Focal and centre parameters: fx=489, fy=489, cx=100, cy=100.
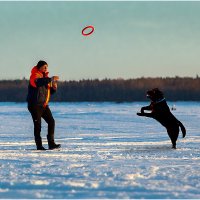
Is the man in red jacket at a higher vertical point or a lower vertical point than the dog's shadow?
higher

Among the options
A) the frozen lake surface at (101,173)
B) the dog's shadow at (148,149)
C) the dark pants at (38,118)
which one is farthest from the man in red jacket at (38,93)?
the dog's shadow at (148,149)

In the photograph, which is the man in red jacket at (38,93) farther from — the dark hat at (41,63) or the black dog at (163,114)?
the black dog at (163,114)

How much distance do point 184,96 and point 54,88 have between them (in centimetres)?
4992

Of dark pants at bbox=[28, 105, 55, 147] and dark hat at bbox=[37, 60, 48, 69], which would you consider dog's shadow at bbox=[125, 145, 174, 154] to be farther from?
dark hat at bbox=[37, 60, 48, 69]

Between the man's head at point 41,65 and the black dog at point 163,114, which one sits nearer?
the man's head at point 41,65

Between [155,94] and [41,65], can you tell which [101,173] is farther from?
[155,94]

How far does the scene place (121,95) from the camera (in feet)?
206

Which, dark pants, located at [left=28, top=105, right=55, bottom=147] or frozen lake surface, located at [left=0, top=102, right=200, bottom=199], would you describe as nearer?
frozen lake surface, located at [left=0, top=102, right=200, bottom=199]

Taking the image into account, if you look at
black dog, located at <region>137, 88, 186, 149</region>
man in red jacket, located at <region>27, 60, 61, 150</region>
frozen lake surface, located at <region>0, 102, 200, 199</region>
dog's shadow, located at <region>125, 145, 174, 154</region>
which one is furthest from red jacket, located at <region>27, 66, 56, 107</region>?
black dog, located at <region>137, 88, 186, 149</region>

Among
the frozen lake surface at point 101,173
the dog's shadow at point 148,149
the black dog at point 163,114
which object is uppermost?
the black dog at point 163,114

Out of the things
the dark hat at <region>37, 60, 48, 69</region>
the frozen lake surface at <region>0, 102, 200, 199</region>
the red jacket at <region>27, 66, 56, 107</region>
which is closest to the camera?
the frozen lake surface at <region>0, 102, 200, 199</region>

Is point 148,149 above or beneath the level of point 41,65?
beneath

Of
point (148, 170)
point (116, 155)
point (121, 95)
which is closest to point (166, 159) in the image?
point (116, 155)

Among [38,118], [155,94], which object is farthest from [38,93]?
[155,94]
